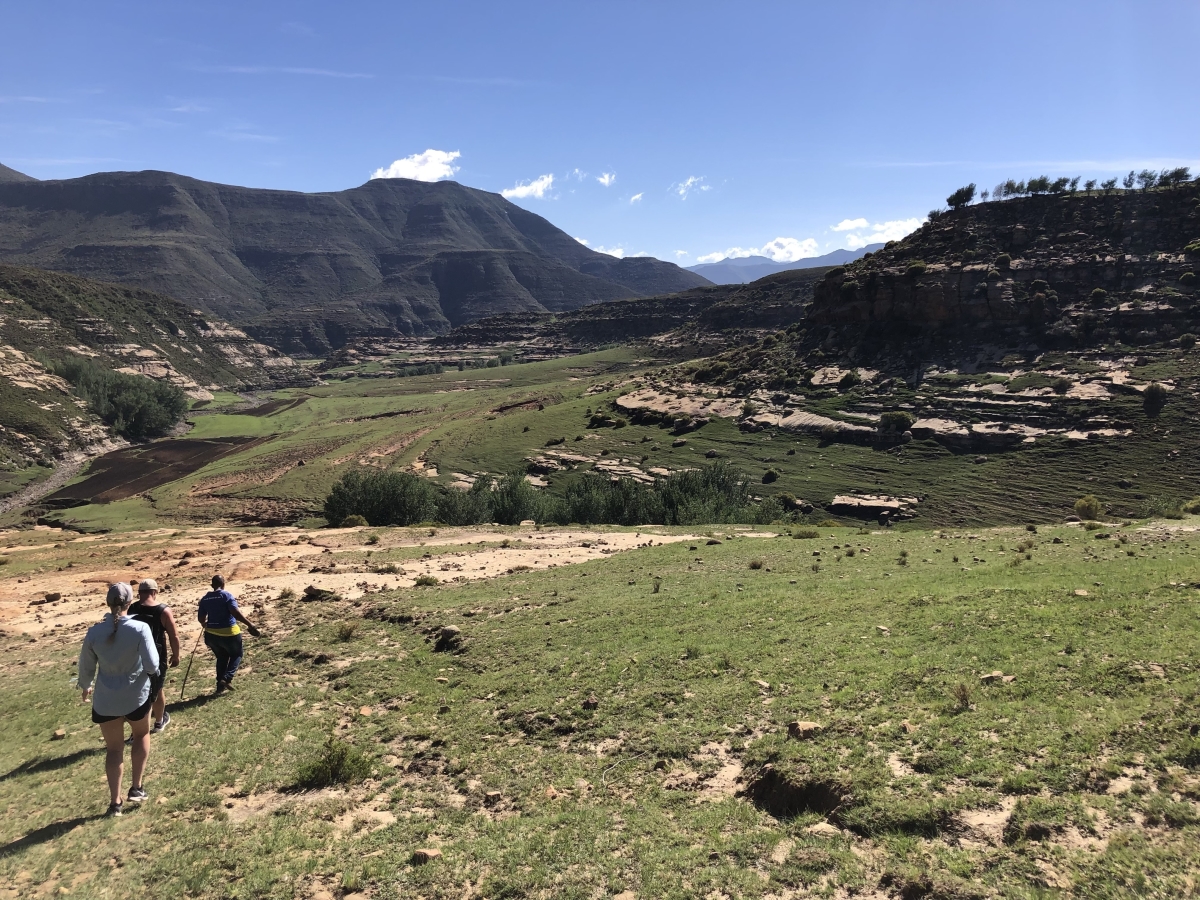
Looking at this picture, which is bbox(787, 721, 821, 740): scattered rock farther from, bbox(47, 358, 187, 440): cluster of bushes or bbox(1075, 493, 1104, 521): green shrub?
bbox(47, 358, 187, 440): cluster of bushes

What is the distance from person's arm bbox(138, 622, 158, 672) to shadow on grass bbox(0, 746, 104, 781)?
4064 mm

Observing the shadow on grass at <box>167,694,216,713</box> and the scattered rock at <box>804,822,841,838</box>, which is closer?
the scattered rock at <box>804,822,841,838</box>

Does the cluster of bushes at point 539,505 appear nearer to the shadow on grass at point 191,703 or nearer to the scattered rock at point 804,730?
the shadow on grass at point 191,703

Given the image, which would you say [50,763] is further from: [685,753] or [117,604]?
[685,753]

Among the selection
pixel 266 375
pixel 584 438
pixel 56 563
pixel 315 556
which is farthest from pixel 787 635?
pixel 266 375

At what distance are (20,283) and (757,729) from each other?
605 feet

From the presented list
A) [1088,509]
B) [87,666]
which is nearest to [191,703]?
[87,666]

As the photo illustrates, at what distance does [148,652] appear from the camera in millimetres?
8844

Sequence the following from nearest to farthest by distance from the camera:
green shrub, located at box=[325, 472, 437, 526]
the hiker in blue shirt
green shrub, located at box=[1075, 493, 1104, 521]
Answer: the hiker in blue shirt → green shrub, located at box=[1075, 493, 1104, 521] → green shrub, located at box=[325, 472, 437, 526]

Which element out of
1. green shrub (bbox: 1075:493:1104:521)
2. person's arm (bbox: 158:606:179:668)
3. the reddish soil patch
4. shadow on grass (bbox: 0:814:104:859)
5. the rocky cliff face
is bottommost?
the reddish soil patch

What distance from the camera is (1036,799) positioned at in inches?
283

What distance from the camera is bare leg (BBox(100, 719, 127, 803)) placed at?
870 cm

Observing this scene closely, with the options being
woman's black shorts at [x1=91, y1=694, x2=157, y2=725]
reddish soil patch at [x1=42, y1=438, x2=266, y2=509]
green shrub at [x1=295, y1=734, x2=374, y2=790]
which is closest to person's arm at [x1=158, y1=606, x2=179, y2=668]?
woman's black shorts at [x1=91, y1=694, x2=157, y2=725]

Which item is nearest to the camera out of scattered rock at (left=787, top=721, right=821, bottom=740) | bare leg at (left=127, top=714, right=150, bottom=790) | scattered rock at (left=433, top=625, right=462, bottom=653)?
bare leg at (left=127, top=714, right=150, bottom=790)
